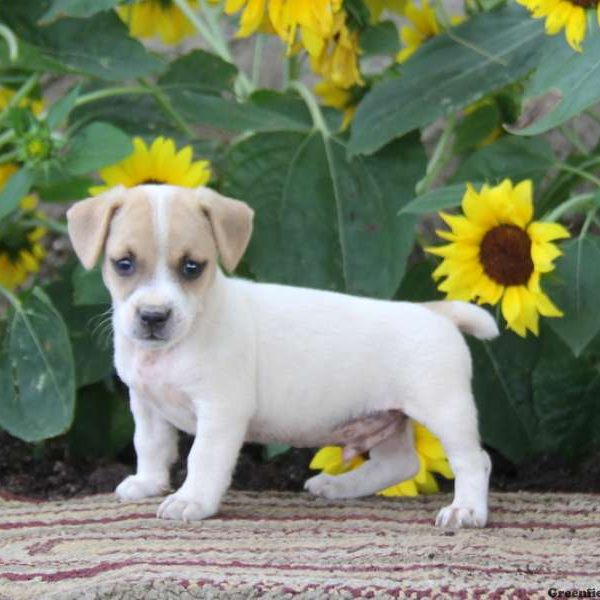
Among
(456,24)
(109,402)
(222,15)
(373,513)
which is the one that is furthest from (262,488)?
(222,15)

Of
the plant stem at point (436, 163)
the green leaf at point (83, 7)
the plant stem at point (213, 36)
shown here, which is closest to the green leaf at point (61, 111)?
the green leaf at point (83, 7)

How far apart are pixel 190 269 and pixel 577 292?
81 cm

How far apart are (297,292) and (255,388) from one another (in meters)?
0.19

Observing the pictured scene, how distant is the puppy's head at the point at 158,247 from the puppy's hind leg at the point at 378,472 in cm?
47

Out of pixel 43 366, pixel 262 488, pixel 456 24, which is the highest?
pixel 456 24

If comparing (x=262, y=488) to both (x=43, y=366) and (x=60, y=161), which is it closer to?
(x=43, y=366)

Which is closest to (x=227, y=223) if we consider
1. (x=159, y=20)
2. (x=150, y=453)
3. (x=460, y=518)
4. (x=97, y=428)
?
(x=150, y=453)

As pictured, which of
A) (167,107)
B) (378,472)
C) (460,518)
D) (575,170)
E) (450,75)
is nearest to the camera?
(460,518)

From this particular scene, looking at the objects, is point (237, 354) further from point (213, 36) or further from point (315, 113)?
point (213, 36)

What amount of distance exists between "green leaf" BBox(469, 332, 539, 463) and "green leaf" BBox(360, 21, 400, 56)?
23.9 inches

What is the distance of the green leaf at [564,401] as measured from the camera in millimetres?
3193

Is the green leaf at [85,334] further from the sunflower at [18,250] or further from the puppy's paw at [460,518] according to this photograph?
the puppy's paw at [460,518]

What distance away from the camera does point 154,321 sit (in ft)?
7.46

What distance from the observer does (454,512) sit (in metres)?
2.45
